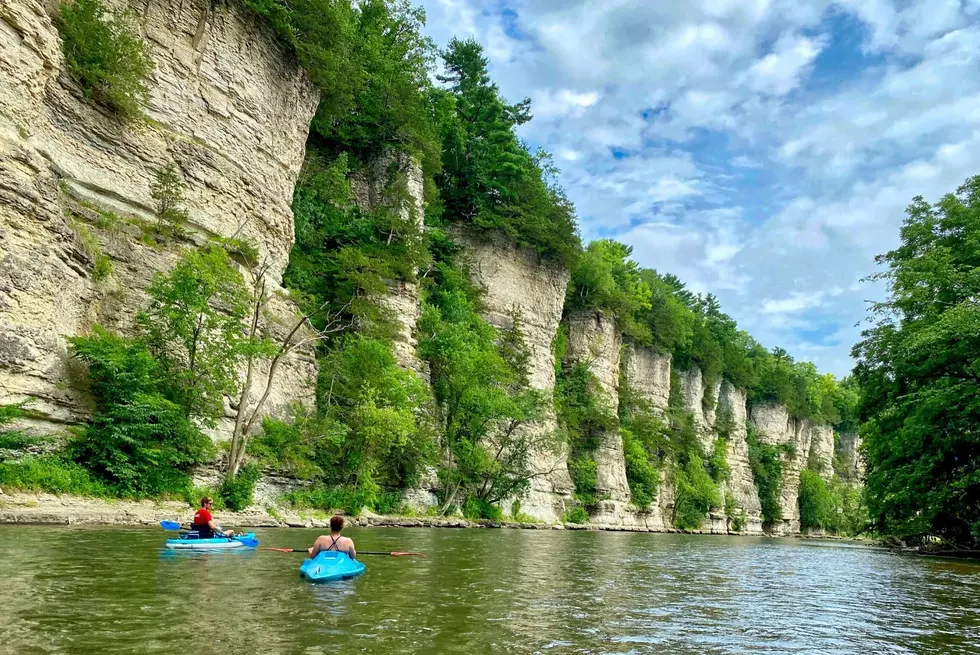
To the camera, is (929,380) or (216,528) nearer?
(216,528)

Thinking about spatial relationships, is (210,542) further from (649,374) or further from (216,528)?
(649,374)

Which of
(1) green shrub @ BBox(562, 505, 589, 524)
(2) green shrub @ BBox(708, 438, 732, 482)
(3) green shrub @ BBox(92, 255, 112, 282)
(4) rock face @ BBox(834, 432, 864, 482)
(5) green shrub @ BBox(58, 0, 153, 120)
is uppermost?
(5) green shrub @ BBox(58, 0, 153, 120)

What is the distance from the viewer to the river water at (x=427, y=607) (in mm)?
6215

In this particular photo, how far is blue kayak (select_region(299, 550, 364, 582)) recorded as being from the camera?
995 cm

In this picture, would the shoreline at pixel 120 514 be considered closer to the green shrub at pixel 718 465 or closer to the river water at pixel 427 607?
the river water at pixel 427 607

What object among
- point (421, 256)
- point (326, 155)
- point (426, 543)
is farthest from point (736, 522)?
point (426, 543)

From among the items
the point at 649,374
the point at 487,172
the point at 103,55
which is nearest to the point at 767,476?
the point at 649,374

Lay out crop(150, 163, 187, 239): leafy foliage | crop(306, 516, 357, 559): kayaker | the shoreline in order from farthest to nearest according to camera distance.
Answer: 1. crop(150, 163, 187, 239): leafy foliage
2. the shoreline
3. crop(306, 516, 357, 559): kayaker

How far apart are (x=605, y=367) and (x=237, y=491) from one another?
40491mm

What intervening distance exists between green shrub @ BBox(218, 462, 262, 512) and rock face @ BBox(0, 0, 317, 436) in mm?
4965

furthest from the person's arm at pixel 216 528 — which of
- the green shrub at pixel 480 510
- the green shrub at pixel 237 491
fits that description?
the green shrub at pixel 480 510

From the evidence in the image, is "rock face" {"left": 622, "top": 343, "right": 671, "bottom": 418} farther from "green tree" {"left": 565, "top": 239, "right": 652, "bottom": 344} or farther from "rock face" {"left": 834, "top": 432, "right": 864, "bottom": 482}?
"rock face" {"left": 834, "top": 432, "right": 864, "bottom": 482}

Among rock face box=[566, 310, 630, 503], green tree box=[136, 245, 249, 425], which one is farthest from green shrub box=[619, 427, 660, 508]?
green tree box=[136, 245, 249, 425]

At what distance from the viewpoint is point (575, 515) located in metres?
47.3
